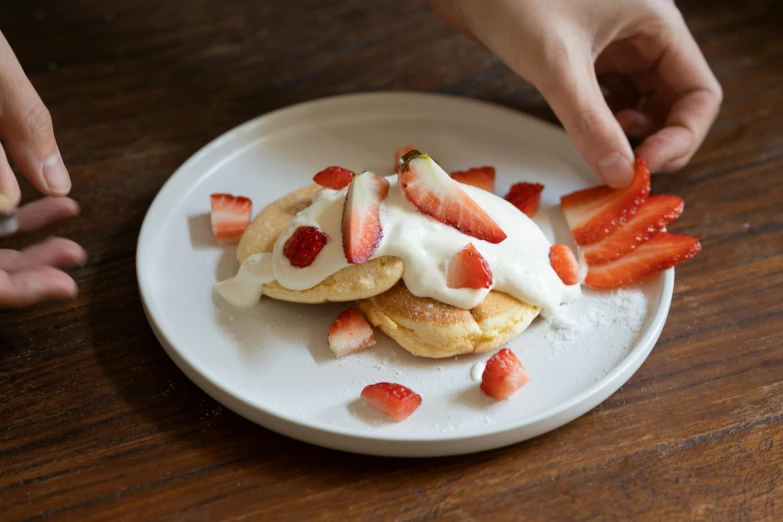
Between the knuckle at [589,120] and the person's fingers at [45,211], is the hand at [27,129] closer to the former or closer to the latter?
the person's fingers at [45,211]

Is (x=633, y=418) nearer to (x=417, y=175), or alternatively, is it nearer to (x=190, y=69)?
(x=417, y=175)

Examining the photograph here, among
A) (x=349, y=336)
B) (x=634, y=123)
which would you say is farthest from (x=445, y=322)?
(x=634, y=123)

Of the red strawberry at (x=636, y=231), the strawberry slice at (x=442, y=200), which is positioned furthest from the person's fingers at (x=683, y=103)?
the strawberry slice at (x=442, y=200)

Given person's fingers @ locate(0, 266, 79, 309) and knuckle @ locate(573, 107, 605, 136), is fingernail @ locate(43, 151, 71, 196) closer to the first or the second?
person's fingers @ locate(0, 266, 79, 309)

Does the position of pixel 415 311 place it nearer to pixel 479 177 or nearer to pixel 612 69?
pixel 479 177

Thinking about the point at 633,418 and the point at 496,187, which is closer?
the point at 633,418

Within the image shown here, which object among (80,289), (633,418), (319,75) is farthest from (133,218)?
(633,418)
